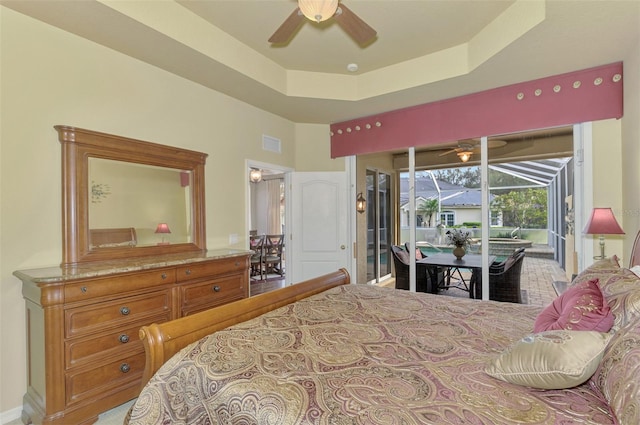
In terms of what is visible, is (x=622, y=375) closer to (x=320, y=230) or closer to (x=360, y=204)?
(x=320, y=230)

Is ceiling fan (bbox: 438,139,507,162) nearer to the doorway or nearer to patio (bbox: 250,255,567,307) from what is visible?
patio (bbox: 250,255,567,307)

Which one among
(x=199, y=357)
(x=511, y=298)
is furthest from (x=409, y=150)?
(x=199, y=357)

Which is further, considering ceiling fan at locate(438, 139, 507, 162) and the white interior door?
the white interior door

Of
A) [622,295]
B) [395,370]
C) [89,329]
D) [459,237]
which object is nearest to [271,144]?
[459,237]

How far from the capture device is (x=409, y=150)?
430 centimetres

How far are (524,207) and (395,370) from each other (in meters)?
3.23

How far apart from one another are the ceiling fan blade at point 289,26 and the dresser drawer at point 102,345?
2.35 m

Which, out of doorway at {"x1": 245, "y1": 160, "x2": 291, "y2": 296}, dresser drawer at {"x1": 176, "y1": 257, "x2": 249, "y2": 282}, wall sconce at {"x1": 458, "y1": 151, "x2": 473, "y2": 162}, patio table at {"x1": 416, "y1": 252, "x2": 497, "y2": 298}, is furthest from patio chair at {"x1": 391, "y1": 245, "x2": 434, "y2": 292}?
dresser drawer at {"x1": 176, "y1": 257, "x2": 249, "y2": 282}

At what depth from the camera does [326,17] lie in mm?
1881

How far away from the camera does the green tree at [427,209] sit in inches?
168

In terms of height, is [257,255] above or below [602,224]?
below

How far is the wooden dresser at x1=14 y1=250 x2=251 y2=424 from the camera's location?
1967 mm

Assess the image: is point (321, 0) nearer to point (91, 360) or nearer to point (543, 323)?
point (543, 323)

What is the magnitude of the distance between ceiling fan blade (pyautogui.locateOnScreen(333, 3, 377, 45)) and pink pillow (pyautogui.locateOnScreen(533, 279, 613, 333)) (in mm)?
1966
